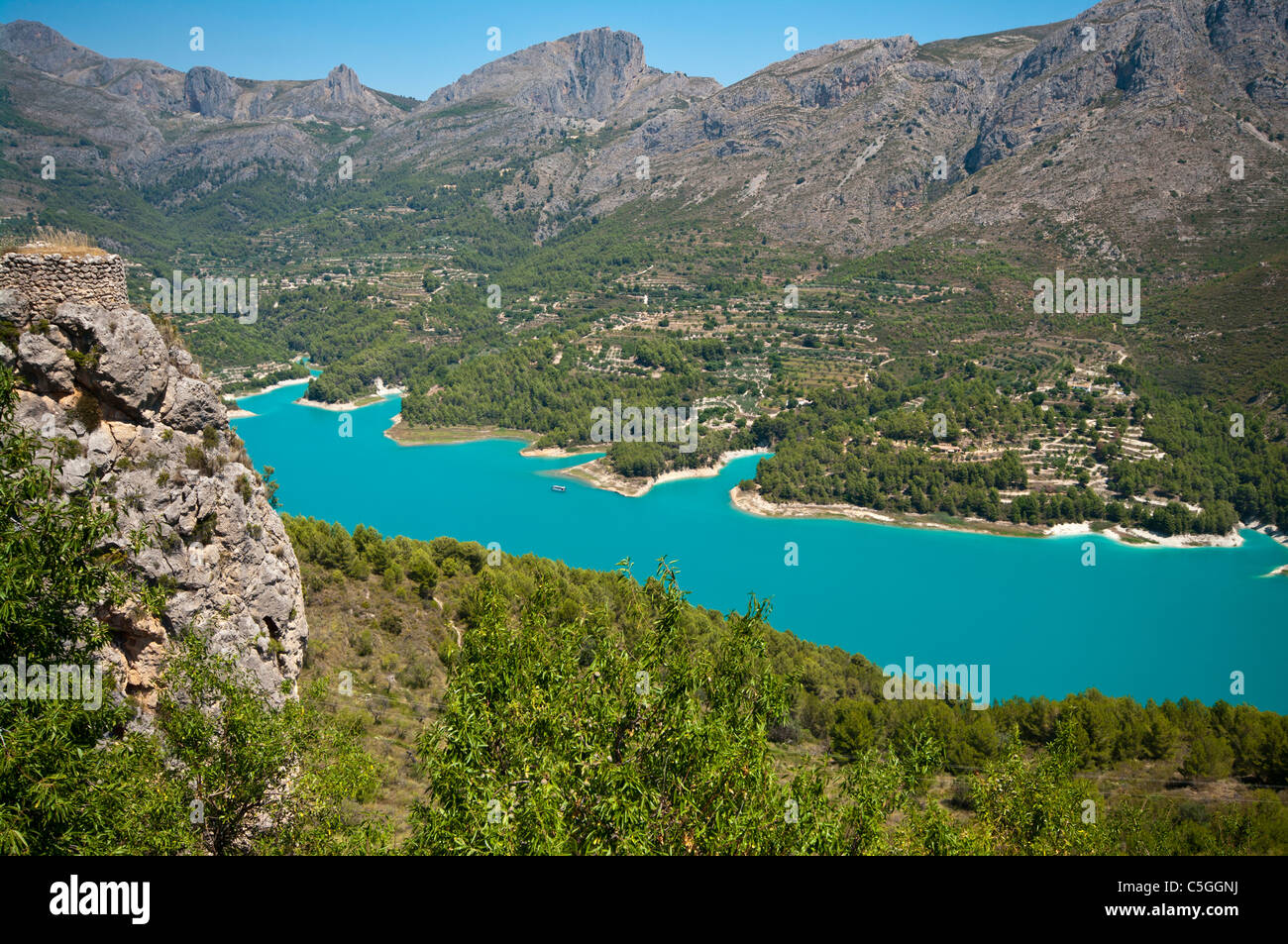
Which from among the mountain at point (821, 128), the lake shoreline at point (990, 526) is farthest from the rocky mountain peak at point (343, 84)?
the lake shoreline at point (990, 526)

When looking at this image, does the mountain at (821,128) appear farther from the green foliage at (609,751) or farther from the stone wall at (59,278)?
the stone wall at (59,278)

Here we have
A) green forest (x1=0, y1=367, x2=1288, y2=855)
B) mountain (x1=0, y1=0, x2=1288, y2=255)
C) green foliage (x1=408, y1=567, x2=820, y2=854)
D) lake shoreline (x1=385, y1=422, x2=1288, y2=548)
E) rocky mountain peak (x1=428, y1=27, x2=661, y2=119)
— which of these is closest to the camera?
green forest (x1=0, y1=367, x2=1288, y2=855)

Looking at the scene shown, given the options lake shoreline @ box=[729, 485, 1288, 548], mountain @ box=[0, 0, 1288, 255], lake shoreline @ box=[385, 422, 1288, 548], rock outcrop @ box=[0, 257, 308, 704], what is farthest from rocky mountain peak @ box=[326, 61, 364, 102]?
rock outcrop @ box=[0, 257, 308, 704]

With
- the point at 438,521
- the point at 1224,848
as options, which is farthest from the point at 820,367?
the point at 1224,848

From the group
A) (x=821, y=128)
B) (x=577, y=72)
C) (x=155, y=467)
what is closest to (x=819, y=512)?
(x=155, y=467)

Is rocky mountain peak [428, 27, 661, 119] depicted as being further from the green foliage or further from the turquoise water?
the green foliage
